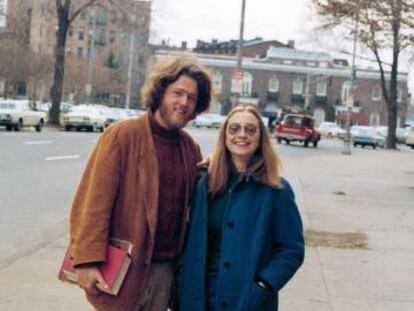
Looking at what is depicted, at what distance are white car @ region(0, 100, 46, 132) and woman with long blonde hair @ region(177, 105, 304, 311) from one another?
34209 millimetres

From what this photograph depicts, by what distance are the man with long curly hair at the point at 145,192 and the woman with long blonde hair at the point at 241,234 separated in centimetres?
12

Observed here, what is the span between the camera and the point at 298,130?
4756 centimetres

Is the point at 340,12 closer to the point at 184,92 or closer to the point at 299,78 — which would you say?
the point at 184,92

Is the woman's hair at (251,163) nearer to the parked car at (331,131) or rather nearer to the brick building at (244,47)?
the parked car at (331,131)

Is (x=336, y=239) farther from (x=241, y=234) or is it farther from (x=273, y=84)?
(x=273, y=84)

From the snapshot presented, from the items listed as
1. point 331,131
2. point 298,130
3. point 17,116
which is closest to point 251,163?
point 17,116

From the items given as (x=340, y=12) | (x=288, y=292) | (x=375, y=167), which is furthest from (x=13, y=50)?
(x=288, y=292)

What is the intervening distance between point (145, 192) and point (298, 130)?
145 ft

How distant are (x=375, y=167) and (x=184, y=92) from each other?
90.3 feet

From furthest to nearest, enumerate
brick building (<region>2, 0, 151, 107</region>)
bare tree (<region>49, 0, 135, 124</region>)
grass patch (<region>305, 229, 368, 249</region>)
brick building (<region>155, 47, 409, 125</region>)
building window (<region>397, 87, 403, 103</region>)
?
building window (<region>397, 87, 403, 103</region>) < brick building (<region>155, 47, 409, 125</region>) < brick building (<region>2, 0, 151, 107</region>) < bare tree (<region>49, 0, 135, 124</region>) < grass patch (<region>305, 229, 368, 249</region>)

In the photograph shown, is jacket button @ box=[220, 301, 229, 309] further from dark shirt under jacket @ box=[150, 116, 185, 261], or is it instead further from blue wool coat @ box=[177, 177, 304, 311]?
dark shirt under jacket @ box=[150, 116, 185, 261]

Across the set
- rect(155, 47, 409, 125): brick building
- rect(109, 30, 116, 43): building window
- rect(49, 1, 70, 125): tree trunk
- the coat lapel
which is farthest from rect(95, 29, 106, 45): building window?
the coat lapel

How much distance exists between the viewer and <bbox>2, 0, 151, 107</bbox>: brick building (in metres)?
48.0

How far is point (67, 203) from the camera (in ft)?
44.7
